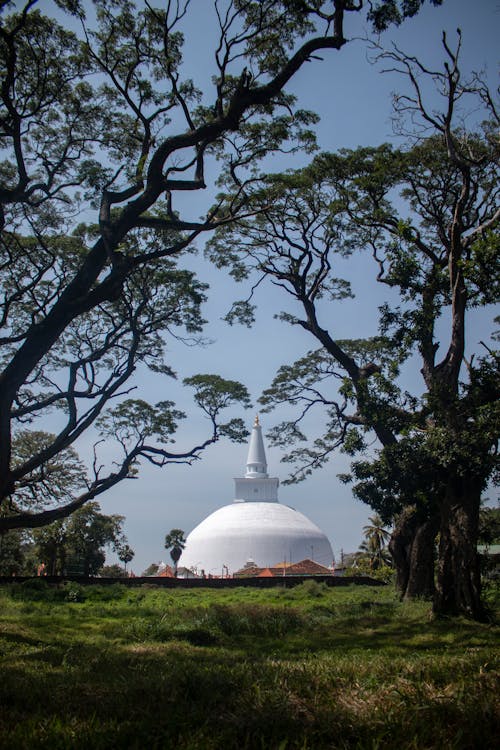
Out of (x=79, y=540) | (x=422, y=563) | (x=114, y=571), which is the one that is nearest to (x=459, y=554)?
(x=422, y=563)

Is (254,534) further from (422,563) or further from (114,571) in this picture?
(422,563)

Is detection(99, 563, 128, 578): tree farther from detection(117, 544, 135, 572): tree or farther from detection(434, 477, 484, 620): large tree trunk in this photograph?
detection(434, 477, 484, 620): large tree trunk

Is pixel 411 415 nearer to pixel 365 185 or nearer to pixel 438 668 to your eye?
pixel 365 185

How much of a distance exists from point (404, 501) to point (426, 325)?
13.2 feet

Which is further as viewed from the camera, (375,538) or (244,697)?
(375,538)

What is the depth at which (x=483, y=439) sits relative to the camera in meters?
12.5

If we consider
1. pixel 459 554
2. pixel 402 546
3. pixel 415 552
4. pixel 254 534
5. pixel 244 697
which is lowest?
pixel 244 697

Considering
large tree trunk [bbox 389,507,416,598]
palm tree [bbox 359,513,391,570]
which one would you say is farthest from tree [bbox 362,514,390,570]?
large tree trunk [bbox 389,507,416,598]

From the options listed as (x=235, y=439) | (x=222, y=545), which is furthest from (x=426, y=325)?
(x=222, y=545)

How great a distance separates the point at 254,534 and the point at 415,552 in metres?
44.9

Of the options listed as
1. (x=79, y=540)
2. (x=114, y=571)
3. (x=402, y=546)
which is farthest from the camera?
(x=114, y=571)

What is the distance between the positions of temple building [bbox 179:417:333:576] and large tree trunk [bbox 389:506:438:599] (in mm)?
39814

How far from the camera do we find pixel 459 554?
41.1 feet

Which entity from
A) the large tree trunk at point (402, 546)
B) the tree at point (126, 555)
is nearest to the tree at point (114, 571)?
the tree at point (126, 555)
